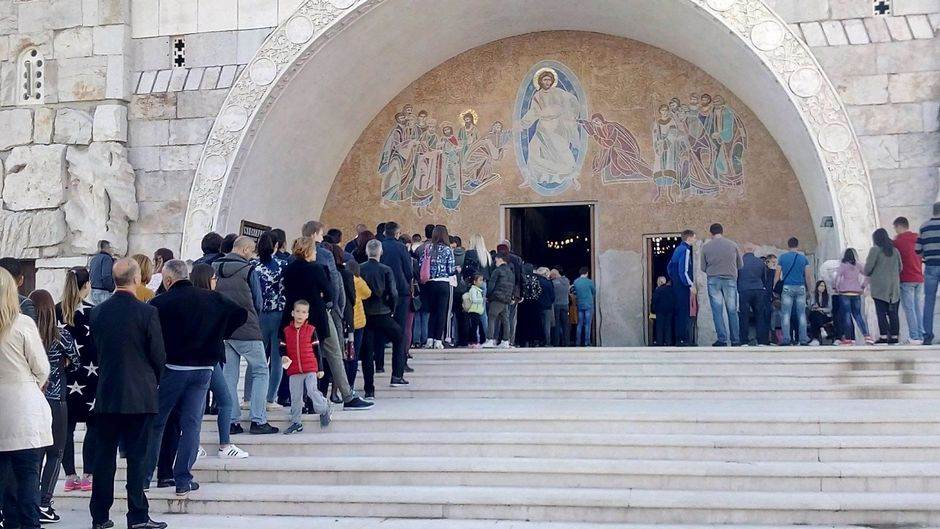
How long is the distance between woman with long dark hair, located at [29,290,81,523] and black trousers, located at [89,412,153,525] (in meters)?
0.35

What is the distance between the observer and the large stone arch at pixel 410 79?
14.1 metres

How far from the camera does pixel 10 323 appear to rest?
636 cm

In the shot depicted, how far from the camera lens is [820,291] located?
14.4 m

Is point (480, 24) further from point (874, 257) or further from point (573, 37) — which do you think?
point (874, 257)

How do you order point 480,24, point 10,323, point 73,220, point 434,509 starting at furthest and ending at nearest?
point 480,24 < point 73,220 < point 434,509 < point 10,323

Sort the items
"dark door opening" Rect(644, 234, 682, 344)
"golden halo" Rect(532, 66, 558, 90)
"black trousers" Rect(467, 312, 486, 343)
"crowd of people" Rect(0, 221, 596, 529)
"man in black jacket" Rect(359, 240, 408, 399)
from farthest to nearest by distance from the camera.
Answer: "golden halo" Rect(532, 66, 558, 90) → "dark door opening" Rect(644, 234, 682, 344) → "black trousers" Rect(467, 312, 486, 343) → "man in black jacket" Rect(359, 240, 408, 399) → "crowd of people" Rect(0, 221, 596, 529)

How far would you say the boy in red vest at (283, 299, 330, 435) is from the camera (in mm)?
9031

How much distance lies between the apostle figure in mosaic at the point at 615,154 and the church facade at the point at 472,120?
31mm

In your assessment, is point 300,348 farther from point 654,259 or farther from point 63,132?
point 654,259

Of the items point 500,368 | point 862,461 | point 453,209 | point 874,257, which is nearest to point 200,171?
point 453,209

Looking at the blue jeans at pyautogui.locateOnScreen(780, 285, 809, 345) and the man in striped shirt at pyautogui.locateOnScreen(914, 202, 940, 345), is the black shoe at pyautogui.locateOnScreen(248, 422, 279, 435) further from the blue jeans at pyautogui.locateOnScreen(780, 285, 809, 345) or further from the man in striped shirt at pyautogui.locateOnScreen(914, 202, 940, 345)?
the man in striped shirt at pyautogui.locateOnScreen(914, 202, 940, 345)

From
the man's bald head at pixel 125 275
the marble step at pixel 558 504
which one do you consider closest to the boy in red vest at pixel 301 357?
the marble step at pixel 558 504

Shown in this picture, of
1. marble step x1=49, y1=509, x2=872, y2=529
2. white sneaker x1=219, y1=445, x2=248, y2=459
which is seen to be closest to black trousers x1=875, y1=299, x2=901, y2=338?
marble step x1=49, y1=509, x2=872, y2=529

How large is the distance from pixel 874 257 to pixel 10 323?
929 centimetres
